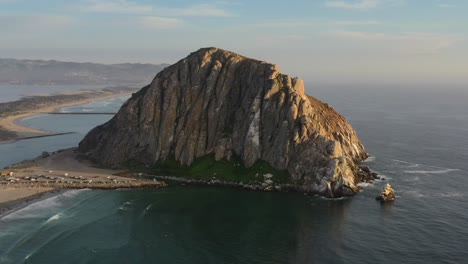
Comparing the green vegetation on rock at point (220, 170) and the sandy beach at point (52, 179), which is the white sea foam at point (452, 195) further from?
the sandy beach at point (52, 179)

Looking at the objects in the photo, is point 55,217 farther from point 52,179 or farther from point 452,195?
point 452,195

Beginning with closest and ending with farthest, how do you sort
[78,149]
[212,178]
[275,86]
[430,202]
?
[430,202], [212,178], [275,86], [78,149]

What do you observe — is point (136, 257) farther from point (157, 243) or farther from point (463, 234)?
point (463, 234)

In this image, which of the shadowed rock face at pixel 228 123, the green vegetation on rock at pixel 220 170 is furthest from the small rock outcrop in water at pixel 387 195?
the green vegetation on rock at pixel 220 170

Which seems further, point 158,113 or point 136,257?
point 158,113

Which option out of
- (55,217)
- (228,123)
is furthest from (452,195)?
(55,217)

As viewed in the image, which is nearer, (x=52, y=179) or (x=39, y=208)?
(x=39, y=208)

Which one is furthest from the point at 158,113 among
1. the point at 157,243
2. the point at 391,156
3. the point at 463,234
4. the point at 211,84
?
the point at 463,234

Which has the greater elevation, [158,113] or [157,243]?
[158,113]
